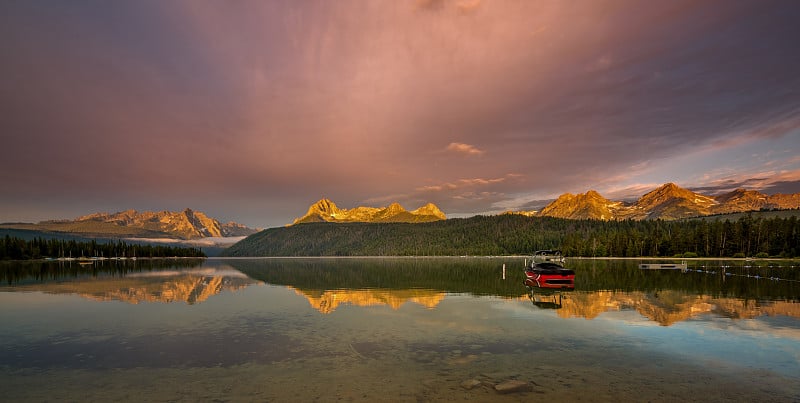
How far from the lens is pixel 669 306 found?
37250 mm

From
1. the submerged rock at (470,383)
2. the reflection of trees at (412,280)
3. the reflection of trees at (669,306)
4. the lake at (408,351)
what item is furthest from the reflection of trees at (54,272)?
the reflection of trees at (669,306)

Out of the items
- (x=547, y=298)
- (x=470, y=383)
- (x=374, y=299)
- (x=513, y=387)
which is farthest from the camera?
(x=374, y=299)

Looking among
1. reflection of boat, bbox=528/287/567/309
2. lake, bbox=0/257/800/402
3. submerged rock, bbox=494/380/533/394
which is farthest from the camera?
reflection of boat, bbox=528/287/567/309

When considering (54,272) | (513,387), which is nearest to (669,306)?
(513,387)

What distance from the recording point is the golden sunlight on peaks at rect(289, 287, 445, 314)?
4038 centimetres

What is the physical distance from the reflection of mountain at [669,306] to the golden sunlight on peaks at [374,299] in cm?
1373

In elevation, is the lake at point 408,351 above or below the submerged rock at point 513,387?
below

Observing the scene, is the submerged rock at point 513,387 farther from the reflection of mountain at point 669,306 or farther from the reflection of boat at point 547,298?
the reflection of boat at point 547,298

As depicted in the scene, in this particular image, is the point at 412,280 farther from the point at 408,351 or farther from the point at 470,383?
the point at 470,383

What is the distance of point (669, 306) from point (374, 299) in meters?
28.4

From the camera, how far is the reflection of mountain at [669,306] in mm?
32469

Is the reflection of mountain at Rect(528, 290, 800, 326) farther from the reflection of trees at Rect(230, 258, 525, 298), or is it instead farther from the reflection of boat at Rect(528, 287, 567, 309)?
the reflection of trees at Rect(230, 258, 525, 298)

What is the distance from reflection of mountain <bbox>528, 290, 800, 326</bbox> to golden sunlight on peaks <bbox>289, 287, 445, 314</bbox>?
13.7 metres

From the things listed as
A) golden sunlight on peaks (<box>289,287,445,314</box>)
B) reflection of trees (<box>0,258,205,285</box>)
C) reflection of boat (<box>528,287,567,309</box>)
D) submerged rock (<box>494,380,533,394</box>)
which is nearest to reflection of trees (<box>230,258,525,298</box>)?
reflection of boat (<box>528,287,567,309</box>)
